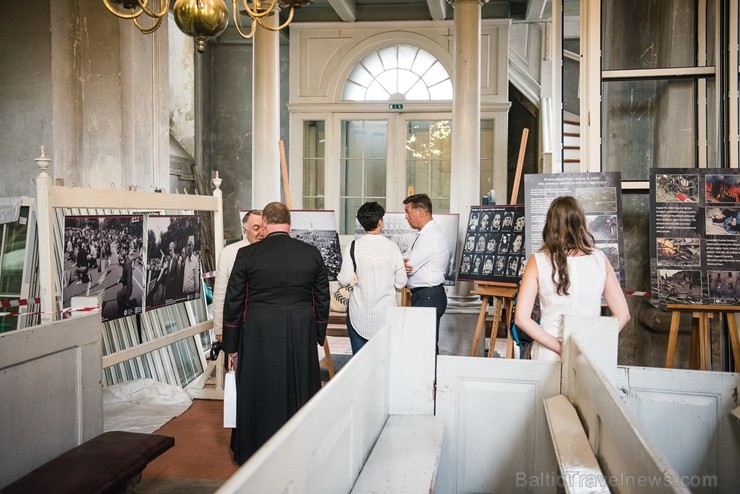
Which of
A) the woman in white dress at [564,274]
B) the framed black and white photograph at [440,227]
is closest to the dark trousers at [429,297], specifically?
the framed black and white photograph at [440,227]

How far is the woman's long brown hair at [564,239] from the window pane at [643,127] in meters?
1.99

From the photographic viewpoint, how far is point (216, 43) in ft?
38.0

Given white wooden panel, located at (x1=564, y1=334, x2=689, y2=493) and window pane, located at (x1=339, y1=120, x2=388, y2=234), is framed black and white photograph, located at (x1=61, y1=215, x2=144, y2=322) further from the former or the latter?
window pane, located at (x1=339, y1=120, x2=388, y2=234)

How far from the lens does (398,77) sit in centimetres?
1061

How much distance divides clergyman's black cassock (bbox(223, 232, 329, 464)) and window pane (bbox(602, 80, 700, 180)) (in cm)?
236

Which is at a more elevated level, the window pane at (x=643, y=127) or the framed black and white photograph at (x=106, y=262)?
the window pane at (x=643, y=127)

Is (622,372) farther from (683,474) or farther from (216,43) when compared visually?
(216,43)

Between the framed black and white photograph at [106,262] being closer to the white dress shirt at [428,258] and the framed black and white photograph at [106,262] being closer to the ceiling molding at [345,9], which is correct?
the white dress shirt at [428,258]

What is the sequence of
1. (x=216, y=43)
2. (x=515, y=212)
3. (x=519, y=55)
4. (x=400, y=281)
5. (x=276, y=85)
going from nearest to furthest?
(x=400, y=281), (x=515, y=212), (x=276, y=85), (x=519, y=55), (x=216, y=43)

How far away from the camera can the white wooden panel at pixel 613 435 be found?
1285 mm

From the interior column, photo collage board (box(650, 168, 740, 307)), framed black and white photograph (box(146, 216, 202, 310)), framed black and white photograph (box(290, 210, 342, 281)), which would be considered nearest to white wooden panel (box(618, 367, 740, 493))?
photo collage board (box(650, 168, 740, 307))

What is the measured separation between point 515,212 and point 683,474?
10.9ft

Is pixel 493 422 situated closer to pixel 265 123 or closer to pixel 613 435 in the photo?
pixel 613 435

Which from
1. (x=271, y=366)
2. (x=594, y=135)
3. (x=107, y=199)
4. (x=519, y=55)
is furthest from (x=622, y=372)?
(x=519, y=55)
